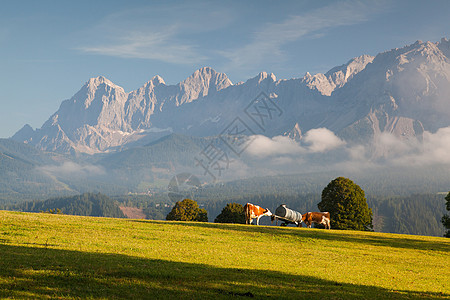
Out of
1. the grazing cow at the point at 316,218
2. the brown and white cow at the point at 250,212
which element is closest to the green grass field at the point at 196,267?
the brown and white cow at the point at 250,212

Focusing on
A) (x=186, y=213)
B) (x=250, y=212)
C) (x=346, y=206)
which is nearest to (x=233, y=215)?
(x=186, y=213)

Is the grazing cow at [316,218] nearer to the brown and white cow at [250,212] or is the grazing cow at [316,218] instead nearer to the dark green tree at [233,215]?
the brown and white cow at [250,212]

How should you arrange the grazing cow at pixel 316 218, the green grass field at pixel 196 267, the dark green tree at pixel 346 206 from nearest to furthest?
the green grass field at pixel 196 267, the grazing cow at pixel 316 218, the dark green tree at pixel 346 206

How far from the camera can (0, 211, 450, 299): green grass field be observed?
578 inches

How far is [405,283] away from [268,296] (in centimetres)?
1016

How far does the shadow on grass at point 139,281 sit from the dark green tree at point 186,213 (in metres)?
71.9

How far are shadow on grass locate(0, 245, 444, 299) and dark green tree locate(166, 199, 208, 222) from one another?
2831 inches

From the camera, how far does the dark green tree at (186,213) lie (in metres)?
91.6

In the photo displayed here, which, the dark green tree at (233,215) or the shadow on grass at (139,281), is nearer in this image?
the shadow on grass at (139,281)

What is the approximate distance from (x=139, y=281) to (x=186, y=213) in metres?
78.4

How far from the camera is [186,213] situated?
93.1 metres

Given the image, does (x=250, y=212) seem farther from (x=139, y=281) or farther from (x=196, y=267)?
(x=139, y=281)

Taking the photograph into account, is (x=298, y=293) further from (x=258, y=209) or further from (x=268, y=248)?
(x=258, y=209)

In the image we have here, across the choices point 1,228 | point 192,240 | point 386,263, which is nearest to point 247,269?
point 192,240
